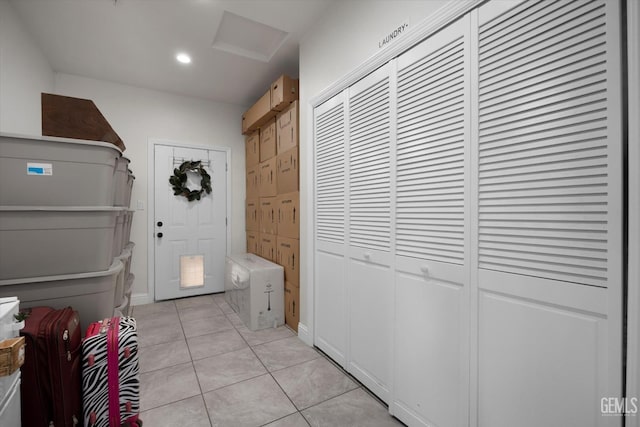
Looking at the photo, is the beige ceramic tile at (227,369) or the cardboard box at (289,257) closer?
the beige ceramic tile at (227,369)

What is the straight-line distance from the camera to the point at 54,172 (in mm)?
1595

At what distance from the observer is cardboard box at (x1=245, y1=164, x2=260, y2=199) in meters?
3.77

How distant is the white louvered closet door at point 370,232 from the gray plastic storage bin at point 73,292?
5.20ft

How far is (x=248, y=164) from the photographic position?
13.7ft

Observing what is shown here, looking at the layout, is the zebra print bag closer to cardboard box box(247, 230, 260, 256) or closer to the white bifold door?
the white bifold door

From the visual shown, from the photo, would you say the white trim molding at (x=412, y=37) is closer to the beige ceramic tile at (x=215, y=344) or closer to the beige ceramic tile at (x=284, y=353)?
the beige ceramic tile at (x=284, y=353)

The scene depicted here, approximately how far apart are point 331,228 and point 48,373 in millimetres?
1752

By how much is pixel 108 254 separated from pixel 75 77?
286 centimetres

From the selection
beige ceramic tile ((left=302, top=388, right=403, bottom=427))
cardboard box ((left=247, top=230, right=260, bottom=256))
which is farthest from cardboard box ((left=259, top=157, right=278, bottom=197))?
beige ceramic tile ((left=302, top=388, right=403, bottom=427))

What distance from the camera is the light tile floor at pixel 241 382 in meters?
1.64


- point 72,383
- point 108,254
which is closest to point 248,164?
point 108,254

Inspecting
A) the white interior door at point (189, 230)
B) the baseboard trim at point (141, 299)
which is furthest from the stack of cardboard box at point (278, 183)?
the baseboard trim at point (141, 299)

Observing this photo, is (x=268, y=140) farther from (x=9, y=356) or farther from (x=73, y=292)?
(x=9, y=356)

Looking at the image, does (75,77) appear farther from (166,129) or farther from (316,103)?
(316,103)
